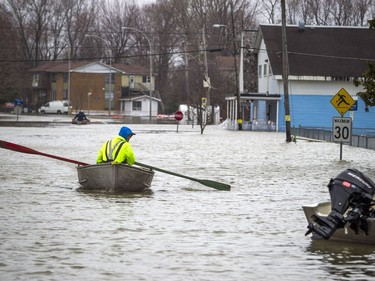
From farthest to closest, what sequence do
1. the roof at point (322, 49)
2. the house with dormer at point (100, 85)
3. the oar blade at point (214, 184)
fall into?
the house with dormer at point (100, 85), the roof at point (322, 49), the oar blade at point (214, 184)

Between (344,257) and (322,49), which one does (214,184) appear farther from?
(322,49)

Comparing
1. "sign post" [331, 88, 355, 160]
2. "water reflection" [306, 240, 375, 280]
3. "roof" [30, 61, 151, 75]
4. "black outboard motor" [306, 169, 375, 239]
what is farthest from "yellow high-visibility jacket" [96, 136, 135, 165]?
"roof" [30, 61, 151, 75]

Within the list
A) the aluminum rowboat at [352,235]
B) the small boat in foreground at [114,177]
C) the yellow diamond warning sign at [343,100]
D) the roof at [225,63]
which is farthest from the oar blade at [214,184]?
the roof at [225,63]

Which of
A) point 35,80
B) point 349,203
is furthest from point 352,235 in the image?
point 35,80

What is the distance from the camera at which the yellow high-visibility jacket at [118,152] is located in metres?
20.9

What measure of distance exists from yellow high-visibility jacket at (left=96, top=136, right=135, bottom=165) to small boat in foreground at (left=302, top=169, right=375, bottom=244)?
768 centimetres

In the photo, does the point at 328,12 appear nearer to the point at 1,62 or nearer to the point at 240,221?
the point at 1,62

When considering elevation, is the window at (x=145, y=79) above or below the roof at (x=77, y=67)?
below

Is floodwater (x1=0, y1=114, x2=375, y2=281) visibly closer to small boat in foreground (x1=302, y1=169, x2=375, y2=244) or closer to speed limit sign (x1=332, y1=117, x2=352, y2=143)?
small boat in foreground (x1=302, y1=169, x2=375, y2=244)

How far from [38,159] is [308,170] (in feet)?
30.0

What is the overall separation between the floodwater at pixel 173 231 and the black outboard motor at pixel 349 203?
0.34 meters

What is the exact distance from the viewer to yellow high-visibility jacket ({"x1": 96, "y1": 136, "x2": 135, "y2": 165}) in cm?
2088

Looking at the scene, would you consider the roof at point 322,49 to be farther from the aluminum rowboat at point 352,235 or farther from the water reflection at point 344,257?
the water reflection at point 344,257

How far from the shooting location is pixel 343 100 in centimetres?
3372
